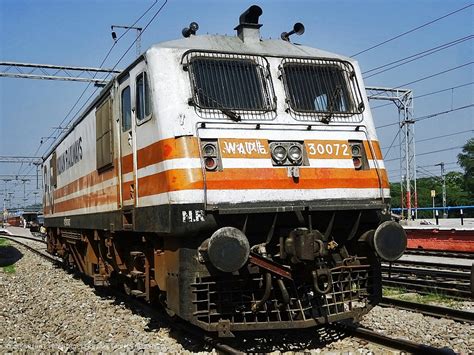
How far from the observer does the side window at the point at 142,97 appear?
6737mm

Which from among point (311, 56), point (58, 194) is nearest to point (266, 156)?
point (311, 56)

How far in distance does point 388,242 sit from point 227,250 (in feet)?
6.38

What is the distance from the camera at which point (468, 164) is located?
73188mm

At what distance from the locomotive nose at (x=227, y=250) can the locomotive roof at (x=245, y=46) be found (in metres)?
2.31

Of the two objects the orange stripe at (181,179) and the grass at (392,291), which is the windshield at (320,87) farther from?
the grass at (392,291)

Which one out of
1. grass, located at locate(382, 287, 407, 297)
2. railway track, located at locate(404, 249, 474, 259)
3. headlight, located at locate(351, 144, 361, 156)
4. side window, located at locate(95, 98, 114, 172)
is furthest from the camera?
railway track, located at locate(404, 249, 474, 259)

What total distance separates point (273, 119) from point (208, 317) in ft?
7.80

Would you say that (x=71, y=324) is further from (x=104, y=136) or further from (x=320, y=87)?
(x=320, y=87)

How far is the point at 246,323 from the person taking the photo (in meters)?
5.99

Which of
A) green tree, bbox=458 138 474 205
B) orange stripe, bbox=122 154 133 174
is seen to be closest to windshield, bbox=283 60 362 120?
orange stripe, bbox=122 154 133 174

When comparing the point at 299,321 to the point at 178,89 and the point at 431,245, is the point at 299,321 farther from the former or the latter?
the point at 431,245

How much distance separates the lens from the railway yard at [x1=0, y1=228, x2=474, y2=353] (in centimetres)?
632

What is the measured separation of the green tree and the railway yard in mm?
67845

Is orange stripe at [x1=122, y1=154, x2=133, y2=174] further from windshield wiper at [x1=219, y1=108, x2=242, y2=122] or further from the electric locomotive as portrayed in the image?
windshield wiper at [x1=219, y1=108, x2=242, y2=122]
